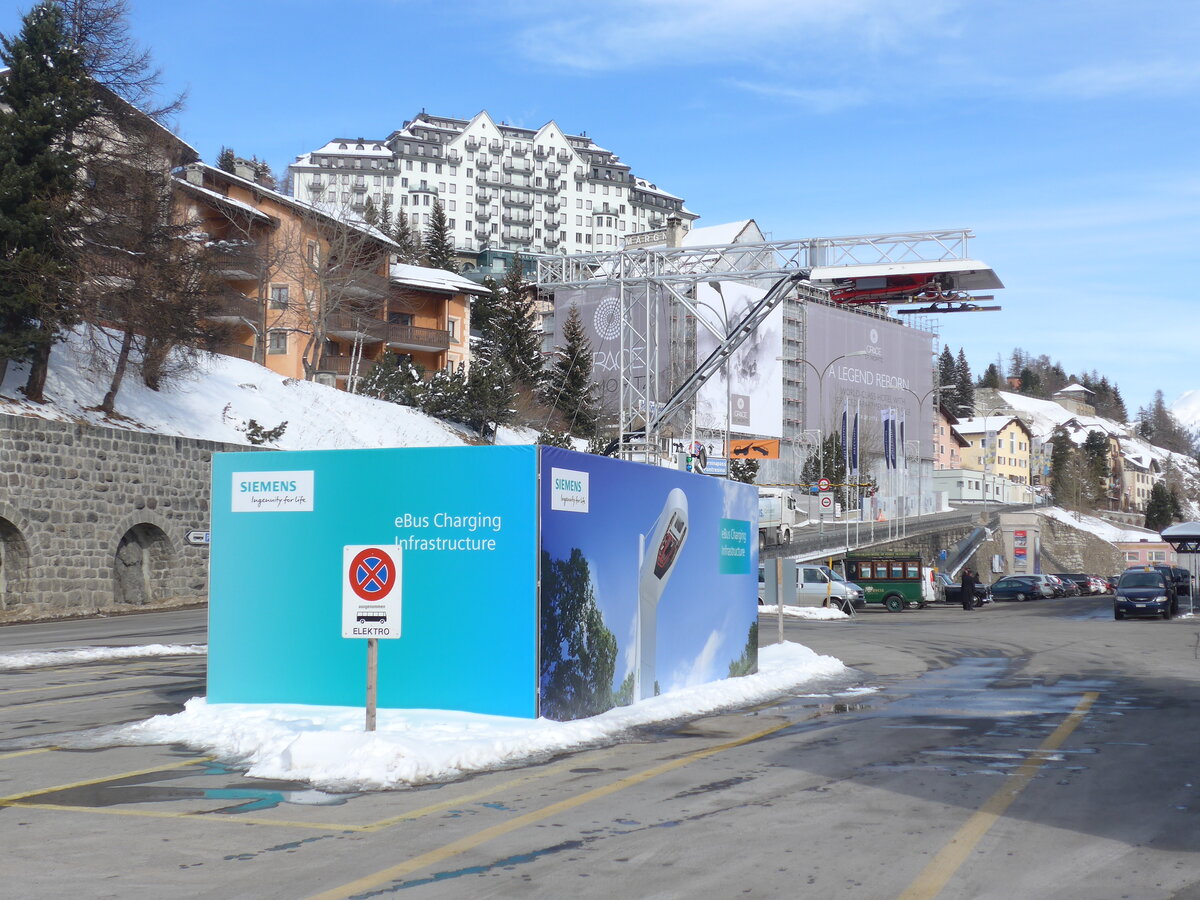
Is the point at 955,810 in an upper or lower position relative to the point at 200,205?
lower

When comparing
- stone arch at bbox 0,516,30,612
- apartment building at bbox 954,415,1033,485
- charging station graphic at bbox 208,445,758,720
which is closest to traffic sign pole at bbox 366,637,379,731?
charging station graphic at bbox 208,445,758,720

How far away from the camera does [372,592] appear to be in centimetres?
1021

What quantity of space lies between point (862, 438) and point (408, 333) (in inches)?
1770

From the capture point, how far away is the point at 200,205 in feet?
184

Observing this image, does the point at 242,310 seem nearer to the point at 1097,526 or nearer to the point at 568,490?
the point at 568,490

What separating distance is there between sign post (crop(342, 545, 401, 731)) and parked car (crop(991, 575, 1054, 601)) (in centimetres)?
5488

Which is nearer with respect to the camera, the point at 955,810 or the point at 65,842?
the point at 65,842

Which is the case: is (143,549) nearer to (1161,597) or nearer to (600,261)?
(600,261)

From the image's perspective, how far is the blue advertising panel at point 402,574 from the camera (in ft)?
38.0

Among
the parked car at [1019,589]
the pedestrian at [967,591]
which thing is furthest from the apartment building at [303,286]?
the parked car at [1019,589]

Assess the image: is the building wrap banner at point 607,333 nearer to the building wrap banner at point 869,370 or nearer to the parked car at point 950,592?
the building wrap banner at point 869,370

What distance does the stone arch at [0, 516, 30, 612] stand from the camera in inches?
1129

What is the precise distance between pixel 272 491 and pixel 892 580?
129ft

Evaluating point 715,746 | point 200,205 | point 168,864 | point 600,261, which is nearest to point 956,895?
point 168,864
